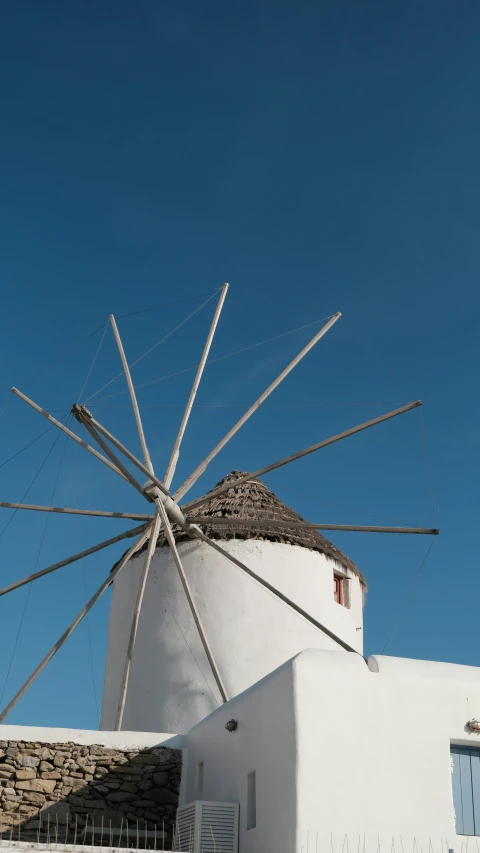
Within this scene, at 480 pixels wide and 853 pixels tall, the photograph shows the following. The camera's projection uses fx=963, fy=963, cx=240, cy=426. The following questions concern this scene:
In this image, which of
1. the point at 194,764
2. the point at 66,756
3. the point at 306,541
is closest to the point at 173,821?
the point at 194,764

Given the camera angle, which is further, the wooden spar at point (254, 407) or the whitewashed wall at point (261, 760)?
the wooden spar at point (254, 407)

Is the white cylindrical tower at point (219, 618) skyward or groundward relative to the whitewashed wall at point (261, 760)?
skyward

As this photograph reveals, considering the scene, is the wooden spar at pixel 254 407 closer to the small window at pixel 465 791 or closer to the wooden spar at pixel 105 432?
the wooden spar at pixel 105 432

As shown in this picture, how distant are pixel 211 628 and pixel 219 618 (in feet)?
0.65

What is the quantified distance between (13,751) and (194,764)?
2110 mm

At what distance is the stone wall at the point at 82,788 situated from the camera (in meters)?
10.7

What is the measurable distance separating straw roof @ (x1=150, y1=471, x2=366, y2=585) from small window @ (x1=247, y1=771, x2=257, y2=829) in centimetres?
568

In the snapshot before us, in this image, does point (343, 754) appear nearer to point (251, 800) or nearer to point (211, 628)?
point (251, 800)

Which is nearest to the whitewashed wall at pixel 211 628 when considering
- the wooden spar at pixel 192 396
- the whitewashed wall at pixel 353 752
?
the wooden spar at pixel 192 396

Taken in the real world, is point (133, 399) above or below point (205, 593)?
above

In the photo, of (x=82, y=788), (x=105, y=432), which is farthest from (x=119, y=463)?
(x=82, y=788)

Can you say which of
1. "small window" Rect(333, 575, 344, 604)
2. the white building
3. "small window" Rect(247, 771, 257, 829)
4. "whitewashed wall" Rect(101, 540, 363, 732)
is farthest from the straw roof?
"small window" Rect(247, 771, 257, 829)

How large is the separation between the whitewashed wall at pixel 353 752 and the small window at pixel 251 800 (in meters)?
0.05

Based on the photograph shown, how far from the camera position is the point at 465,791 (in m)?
9.40
